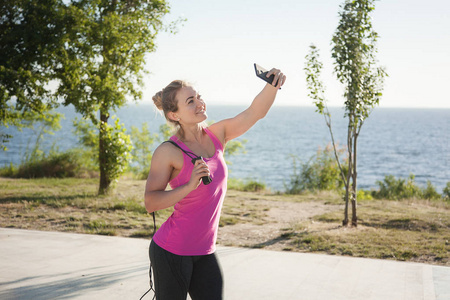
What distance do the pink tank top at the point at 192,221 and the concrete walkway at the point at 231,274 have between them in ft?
7.17

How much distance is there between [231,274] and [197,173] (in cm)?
315

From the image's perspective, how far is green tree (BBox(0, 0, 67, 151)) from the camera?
9.15 metres

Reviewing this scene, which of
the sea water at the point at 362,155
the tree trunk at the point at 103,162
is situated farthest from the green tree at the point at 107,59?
the sea water at the point at 362,155

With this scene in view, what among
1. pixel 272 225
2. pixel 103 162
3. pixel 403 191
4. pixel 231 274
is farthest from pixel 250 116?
pixel 403 191

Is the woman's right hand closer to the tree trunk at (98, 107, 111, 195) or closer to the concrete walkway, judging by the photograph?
the concrete walkway

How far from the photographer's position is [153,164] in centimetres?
246

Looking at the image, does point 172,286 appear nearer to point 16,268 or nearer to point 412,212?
point 16,268

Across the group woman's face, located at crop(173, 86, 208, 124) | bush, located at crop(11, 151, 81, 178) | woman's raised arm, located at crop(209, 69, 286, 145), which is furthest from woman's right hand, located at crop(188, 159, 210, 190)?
bush, located at crop(11, 151, 81, 178)

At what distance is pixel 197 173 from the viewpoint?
90.3 inches

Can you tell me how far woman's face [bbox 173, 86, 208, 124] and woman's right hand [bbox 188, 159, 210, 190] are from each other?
0.39m

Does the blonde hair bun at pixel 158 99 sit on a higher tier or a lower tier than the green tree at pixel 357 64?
lower

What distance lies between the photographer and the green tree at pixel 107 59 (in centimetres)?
946

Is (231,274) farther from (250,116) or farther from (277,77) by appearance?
(277,77)

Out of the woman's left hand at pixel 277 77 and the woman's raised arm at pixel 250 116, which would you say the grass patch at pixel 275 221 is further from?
the woman's left hand at pixel 277 77
